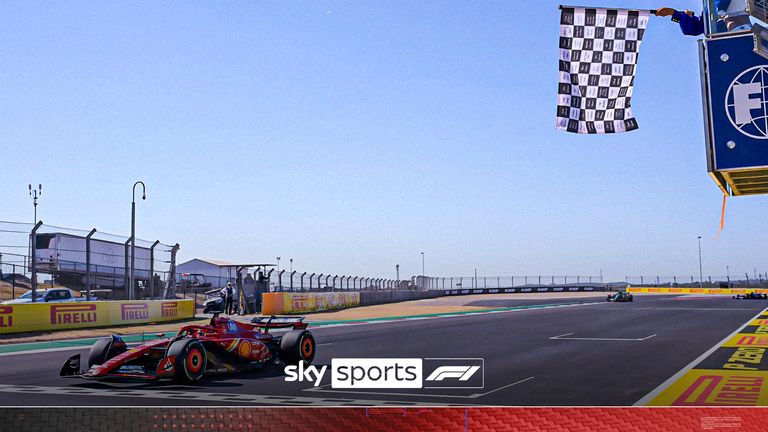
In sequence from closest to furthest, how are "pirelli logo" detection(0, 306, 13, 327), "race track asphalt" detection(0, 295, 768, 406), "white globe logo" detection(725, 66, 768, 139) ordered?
"white globe logo" detection(725, 66, 768, 139), "race track asphalt" detection(0, 295, 768, 406), "pirelli logo" detection(0, 306, 13, 327)

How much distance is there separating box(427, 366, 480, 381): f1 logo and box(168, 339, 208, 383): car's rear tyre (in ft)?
9.04

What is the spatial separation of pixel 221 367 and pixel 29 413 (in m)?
4.31

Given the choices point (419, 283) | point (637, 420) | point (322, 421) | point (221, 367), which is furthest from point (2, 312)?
point (419, 283)

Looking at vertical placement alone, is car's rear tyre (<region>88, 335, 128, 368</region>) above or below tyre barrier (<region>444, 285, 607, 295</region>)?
above

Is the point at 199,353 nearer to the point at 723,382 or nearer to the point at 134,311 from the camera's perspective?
the point at 723,382

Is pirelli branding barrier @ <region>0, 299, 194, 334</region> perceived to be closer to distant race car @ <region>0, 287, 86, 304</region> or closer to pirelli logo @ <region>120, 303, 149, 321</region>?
pirelli logo @ <region>120, 303, 149, 321</region>

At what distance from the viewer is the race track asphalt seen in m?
6.73

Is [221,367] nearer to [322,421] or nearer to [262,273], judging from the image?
[322,421]

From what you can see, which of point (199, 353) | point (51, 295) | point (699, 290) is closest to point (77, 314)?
point (51, 295)

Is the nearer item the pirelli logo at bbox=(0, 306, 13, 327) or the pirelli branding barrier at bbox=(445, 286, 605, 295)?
the pirelli logo at bbox=(0, 306, 13, 327)

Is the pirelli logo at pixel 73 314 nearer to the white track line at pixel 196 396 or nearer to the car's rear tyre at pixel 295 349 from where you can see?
the car's rear tyre at pixel 295 349

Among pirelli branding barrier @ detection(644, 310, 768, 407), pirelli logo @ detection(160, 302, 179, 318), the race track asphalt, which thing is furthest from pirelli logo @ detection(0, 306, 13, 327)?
pirelli branding barrier @ detection(644, 310, 768, 407)

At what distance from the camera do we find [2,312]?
18.5 m

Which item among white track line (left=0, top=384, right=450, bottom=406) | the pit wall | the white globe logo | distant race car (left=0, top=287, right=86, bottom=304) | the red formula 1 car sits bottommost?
the pit wall
